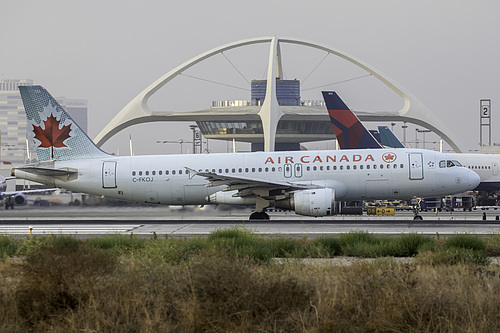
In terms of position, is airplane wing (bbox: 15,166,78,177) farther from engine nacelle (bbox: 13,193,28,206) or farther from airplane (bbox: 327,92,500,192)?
airplane (bbox: 327,92,500,192)

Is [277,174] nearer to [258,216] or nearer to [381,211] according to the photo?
[258,216]

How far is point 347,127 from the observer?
2159 inches

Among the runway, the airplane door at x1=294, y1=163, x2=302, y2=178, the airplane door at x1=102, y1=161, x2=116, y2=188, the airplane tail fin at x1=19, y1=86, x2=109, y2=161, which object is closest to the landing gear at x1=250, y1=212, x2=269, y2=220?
the runway

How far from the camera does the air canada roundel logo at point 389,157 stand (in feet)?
114

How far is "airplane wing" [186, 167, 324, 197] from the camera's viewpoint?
33.1 m

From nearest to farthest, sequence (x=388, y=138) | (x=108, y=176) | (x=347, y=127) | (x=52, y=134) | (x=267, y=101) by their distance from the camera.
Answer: (x=108, y=176)
(x=52, y=134)
(x=347, y=127)
(x=388, y=138)
(x=267, y=101)

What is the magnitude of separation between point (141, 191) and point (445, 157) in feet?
51.8

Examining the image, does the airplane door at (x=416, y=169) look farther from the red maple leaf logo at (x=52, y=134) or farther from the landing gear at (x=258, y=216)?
the red maple leaf logo at (x=52, y=134)

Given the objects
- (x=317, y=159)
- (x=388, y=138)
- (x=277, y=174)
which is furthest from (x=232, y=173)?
(x=388, y=138)

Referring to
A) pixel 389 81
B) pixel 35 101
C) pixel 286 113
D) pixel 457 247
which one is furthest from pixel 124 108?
pixel 457 247

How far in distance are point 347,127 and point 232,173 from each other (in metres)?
21.4

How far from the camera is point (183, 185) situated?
35.4 meters

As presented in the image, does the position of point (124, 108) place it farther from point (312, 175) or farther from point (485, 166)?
point (312, 175)

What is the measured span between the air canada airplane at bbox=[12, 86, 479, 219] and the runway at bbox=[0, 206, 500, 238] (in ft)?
4.56
